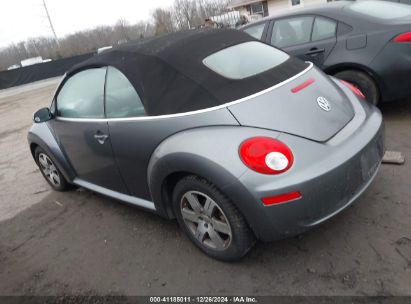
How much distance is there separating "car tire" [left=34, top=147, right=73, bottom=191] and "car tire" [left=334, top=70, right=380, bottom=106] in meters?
3.81

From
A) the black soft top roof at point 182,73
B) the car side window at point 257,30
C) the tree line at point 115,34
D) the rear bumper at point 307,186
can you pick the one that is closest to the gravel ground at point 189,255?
the rear bumper at point 307,186

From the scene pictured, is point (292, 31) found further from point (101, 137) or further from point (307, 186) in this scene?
point (307, 186)

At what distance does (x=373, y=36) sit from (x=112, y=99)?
3191mm

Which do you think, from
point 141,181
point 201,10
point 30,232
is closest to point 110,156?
point 141,181

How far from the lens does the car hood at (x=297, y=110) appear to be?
2.37 m

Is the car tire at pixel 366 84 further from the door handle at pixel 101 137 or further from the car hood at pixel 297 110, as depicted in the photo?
the door handle at pixel 101 137

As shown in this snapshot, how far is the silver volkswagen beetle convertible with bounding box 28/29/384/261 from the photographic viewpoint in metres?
2.23

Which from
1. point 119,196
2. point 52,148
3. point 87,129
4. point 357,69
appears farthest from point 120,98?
point 357,69

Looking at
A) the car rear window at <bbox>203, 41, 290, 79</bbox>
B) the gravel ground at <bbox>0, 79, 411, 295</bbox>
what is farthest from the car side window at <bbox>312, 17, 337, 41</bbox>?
the car rear window at <bbox>203, 41, 290, 79</bbox>

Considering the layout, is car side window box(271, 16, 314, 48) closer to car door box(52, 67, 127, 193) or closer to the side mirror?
car door box(52, 67, 127, 193)

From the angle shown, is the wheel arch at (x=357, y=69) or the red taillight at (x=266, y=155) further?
the wheel arch at (x=357, y=69)

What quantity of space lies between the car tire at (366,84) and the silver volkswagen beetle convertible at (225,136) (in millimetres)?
1546

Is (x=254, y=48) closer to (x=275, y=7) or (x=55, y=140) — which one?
(x=55, y=140)

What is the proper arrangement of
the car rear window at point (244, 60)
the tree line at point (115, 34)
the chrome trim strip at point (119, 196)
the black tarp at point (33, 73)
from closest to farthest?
the car rear window at point (244, 60) < the chrome trim strip at point (119, 196) < the black tarp at point (33, 73) < the tree line at point (115, 34)
